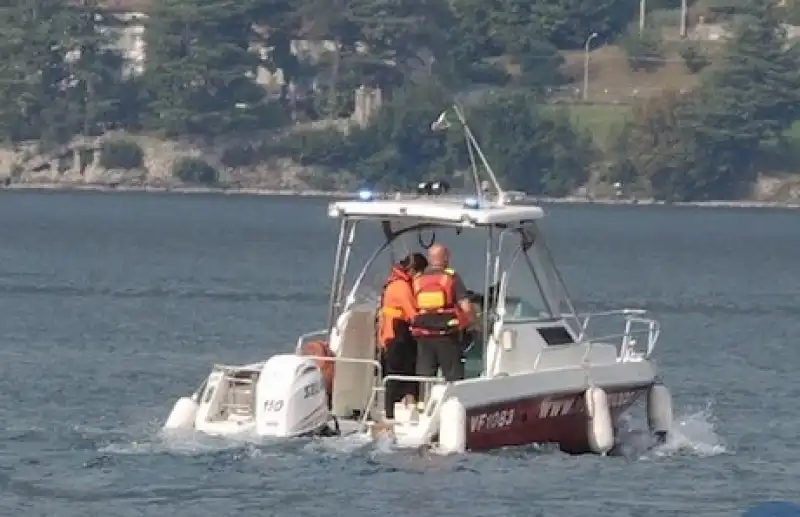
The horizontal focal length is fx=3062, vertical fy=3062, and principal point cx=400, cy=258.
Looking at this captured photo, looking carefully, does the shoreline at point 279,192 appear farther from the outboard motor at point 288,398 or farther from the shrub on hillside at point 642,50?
the outboard motor at point 288,398

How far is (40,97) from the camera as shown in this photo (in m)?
164

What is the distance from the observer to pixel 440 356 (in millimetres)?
28203

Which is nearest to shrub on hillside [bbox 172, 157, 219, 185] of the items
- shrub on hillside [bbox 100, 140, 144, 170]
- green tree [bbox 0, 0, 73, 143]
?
shrub on hillside [bbox 100, 140, 144, 170]

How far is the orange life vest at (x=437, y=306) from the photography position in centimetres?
2802

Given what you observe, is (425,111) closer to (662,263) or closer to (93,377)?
(662,263)

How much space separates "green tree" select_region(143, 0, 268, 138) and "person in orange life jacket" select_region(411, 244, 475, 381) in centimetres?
13247

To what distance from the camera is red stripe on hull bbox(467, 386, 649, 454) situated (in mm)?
27812

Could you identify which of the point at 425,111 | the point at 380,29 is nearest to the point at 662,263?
the point at 425,111

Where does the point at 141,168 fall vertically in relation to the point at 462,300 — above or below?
below

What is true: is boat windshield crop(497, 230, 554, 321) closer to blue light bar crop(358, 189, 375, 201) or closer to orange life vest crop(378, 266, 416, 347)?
orange life vest crop(378, 266, 416, 347)

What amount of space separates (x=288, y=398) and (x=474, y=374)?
89.4 inches

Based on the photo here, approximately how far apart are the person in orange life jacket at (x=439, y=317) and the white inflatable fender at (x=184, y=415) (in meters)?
2.19

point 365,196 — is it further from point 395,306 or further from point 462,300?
point 462,300

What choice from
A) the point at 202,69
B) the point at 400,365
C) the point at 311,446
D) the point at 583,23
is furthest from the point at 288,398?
the point at 583,23
